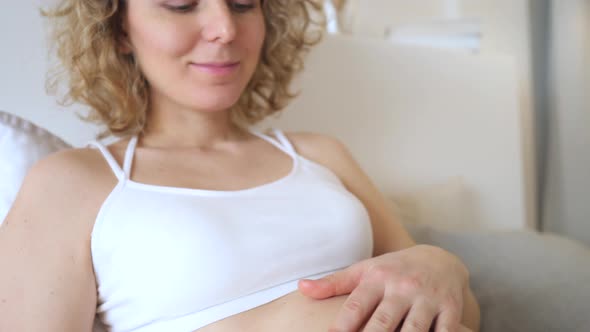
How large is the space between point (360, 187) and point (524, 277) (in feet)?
1.32

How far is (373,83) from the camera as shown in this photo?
167 cm

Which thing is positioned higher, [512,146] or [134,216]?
[134,216]

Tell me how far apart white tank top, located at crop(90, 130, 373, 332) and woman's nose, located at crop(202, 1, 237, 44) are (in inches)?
10.5

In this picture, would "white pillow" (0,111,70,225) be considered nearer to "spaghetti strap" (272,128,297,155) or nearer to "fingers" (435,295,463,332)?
"spaghetti strap" (272,128,297,155)

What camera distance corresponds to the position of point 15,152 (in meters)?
0.88

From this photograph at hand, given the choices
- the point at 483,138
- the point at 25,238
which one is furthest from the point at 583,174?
the point at 25,238

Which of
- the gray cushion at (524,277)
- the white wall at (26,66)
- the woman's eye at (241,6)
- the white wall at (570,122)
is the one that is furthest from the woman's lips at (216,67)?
the white wall at (570,122)

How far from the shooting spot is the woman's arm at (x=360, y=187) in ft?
3.56

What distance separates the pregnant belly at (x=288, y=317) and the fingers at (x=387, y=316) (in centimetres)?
7

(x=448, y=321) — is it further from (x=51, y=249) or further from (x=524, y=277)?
(x=51, y=249)

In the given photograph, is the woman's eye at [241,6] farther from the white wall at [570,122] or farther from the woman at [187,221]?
the white wall at [570,122]

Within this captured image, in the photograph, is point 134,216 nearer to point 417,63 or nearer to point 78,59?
point 78,59

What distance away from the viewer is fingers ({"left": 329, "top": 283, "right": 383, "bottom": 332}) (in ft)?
2.34

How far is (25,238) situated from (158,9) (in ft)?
1.43
